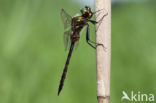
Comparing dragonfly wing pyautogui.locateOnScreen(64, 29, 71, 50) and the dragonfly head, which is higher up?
the dragonfly head

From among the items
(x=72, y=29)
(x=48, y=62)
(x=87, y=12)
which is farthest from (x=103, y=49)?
(x=48, y=62)

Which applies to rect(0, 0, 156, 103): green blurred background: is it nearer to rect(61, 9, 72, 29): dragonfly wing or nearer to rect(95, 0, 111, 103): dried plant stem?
rect(61, 9, 72, 29): dragonfly wing

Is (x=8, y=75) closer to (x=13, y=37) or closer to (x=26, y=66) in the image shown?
(x=26, y=66)

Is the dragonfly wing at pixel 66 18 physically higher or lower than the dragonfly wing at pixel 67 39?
higher

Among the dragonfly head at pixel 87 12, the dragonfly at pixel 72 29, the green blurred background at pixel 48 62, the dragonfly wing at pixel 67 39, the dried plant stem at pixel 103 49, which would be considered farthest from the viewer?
the green blurred background at pixel 48 62

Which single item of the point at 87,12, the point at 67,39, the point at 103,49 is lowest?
the point at 103,49

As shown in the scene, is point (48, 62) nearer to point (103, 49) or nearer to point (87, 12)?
point (87, 12)

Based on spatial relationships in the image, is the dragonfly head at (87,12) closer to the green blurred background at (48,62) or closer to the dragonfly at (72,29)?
the dragonfly at (72,29)

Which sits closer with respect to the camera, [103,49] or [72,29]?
[103,49]

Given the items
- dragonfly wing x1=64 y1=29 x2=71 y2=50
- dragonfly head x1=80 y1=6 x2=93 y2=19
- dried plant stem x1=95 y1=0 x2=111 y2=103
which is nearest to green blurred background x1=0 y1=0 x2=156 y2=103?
dragonfly wing x1=64 y1=29 x2=71 y2=50

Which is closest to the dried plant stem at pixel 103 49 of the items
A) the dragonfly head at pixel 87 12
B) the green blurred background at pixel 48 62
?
the dragonfly head at pixel 87 12
